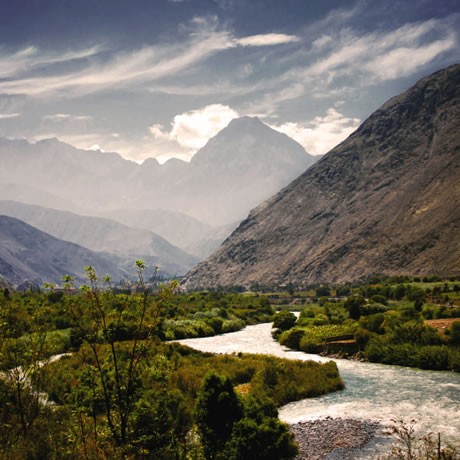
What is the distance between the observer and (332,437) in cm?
1919

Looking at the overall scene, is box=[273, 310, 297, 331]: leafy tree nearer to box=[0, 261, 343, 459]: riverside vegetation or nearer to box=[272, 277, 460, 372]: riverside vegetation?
box=[272, 277, 460, 372]: riverside vegetation

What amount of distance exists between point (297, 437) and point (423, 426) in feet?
18.3

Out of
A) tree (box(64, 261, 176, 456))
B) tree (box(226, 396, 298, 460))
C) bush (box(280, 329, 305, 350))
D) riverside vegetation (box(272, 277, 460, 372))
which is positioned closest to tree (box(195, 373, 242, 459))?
tree (box(226, 396, 298, 460))

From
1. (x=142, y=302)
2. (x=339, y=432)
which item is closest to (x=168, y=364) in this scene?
(x=142, y=302)

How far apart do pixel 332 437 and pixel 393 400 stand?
731 centimetres

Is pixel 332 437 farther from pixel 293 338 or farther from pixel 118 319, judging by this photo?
pixel 293 338

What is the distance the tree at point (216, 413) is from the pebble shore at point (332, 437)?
303cm

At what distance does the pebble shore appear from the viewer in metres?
17.5

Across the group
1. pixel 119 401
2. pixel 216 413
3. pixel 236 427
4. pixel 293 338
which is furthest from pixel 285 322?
pixel 119 401

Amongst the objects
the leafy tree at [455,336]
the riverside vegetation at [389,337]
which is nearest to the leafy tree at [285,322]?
the riverside vegetation at [389,337]

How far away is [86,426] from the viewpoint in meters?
16.3

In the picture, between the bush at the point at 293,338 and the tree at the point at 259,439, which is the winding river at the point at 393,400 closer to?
the tree at the point at 259,439

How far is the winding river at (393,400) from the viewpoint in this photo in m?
21.0

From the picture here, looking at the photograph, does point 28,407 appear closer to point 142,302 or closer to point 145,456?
point 145,456
